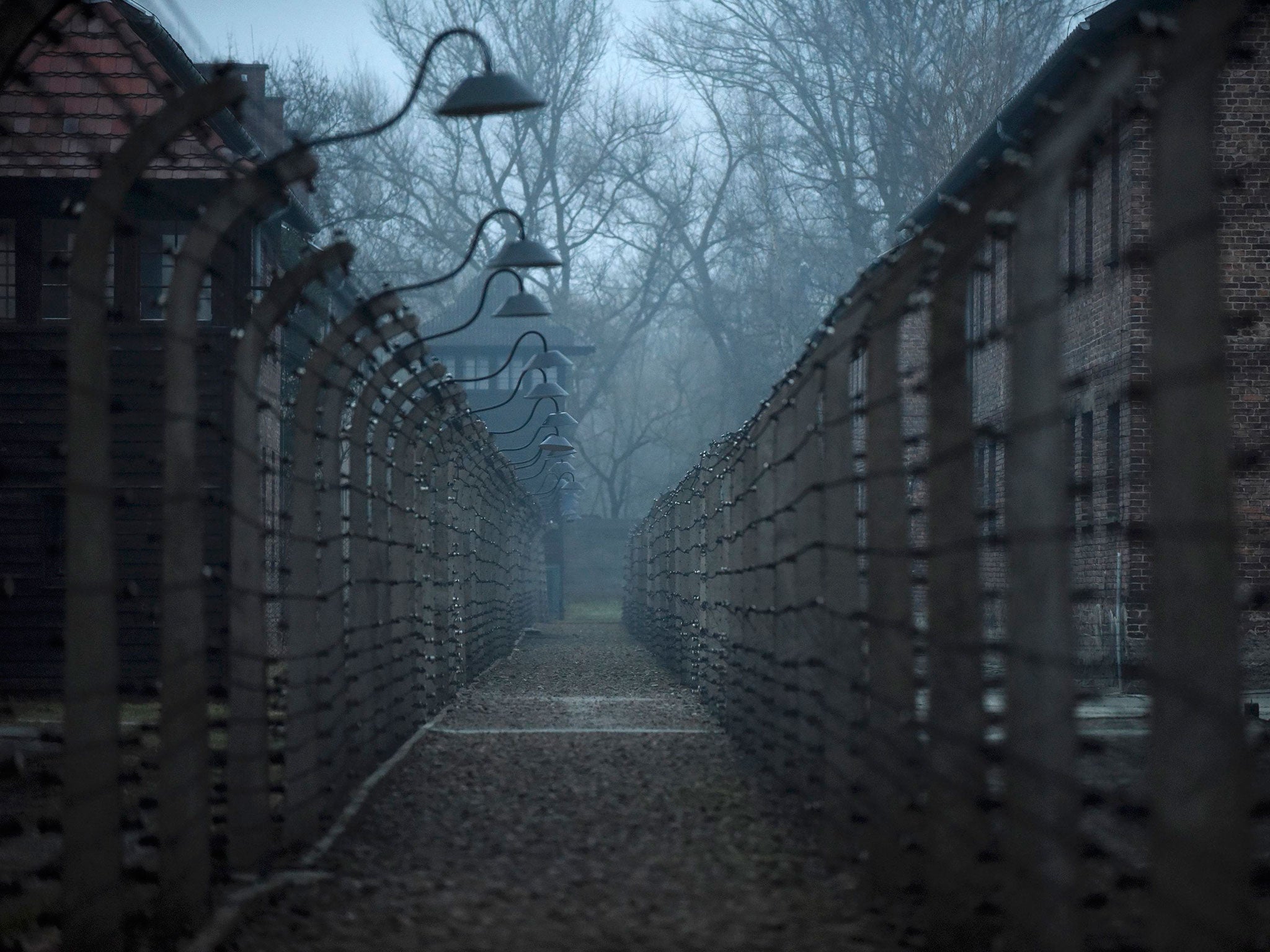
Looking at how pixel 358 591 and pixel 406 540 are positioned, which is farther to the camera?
pixel 406 540

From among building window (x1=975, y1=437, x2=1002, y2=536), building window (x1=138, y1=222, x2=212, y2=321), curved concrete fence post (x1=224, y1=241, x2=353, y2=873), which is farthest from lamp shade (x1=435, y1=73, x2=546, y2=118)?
building window (x1=975, y1=437, x2=1002, y2=536)

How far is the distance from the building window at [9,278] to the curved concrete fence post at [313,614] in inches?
416

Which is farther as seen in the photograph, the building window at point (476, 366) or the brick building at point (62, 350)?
the building window at point (476, 366)

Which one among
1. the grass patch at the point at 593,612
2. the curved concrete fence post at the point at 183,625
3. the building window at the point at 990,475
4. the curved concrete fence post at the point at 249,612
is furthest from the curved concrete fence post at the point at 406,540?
the grass patch at the point at 593,612

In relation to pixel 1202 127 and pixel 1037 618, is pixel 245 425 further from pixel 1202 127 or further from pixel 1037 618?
pixel 1202 127

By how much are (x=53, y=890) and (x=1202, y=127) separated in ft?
14.3

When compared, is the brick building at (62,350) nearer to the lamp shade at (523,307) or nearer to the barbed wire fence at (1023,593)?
the lamp shade at (523,307)

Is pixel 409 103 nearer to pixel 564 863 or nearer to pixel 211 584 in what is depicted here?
pixel 211 584

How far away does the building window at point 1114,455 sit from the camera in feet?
53.3

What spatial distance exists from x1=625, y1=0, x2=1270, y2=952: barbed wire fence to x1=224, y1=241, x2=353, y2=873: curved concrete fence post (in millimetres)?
1828

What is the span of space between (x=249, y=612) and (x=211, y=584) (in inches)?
25.3

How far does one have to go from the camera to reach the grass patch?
39.8 metres

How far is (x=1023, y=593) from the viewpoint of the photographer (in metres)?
3.50

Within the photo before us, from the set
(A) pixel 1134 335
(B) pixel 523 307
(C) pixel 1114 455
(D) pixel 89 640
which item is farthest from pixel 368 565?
(C) pixel 1114 455
